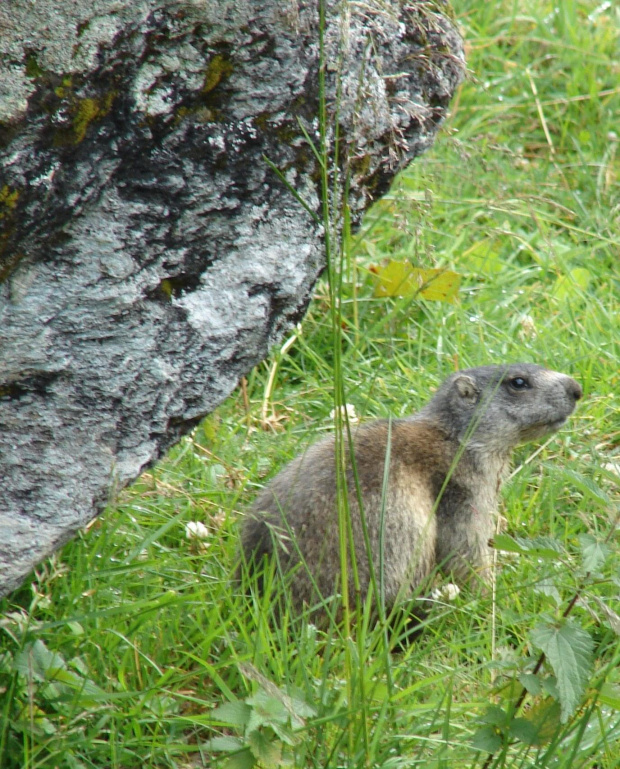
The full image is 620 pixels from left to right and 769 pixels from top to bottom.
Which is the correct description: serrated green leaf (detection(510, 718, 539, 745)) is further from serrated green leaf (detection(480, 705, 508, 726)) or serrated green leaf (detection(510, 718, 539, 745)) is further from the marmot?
the marmot

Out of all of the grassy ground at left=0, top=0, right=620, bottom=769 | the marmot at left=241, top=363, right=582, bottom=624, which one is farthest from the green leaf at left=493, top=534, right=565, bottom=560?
the marmot at left=241, top=363, right=582, bottom=624

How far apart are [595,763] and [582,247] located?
11.8 feet

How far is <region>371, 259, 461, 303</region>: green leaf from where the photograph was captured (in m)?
5.07

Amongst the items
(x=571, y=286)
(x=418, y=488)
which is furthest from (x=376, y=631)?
(x=571, y=286)

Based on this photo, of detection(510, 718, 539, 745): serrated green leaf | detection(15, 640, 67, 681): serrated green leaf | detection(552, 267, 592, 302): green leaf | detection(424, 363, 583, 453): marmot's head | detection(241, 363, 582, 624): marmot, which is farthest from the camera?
detection(552, 267, 592, 302): green leaf

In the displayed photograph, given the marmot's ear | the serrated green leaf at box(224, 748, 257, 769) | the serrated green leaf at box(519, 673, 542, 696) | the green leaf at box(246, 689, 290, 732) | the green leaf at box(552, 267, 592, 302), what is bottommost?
the serrated green leaf at box(224, 748, 257, 769)

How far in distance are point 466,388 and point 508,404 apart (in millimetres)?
187

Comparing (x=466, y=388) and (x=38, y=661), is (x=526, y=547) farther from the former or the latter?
(x=466, y=388)

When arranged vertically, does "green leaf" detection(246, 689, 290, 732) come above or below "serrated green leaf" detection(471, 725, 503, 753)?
above

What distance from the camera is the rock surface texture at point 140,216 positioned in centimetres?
249

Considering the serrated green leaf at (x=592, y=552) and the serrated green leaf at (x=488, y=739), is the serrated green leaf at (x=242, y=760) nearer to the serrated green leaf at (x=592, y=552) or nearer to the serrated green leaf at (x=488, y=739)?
the serrated green leaf at (x=488, y=739)

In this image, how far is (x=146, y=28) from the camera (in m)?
2.57

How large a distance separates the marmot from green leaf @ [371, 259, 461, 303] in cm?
85

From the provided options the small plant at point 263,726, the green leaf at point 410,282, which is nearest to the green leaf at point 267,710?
the small plant at point 263,726
